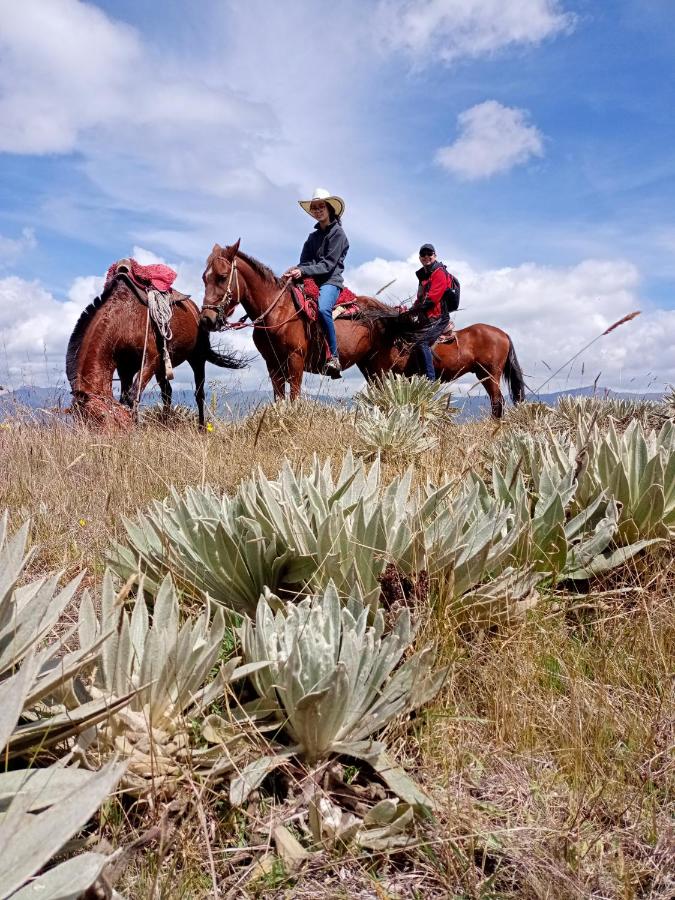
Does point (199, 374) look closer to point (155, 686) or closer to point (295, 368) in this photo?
point (295, 368)

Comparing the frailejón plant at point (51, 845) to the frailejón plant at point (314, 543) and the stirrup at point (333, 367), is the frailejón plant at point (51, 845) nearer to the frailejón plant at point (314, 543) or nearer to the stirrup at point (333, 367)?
the frailejón plant at point (314, 543)

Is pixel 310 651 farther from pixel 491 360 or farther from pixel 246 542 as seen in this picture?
pixel 491 360

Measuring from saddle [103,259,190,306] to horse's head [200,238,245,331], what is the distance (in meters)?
0.55

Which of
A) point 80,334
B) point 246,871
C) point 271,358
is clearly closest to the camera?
point 246,871

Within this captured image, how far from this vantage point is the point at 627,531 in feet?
8.63

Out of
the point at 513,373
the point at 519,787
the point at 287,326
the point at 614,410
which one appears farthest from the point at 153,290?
the point at 519,787

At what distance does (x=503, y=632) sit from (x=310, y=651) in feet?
2.91

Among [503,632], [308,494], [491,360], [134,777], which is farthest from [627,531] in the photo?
[491,360]

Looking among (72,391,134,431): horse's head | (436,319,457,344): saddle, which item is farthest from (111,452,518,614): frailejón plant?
(436,319,457,344): saddle

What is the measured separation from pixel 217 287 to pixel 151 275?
37.4 inches

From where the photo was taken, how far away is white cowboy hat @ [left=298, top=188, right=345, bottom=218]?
9391 millimetres

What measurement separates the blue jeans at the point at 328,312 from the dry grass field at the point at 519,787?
7.32 m

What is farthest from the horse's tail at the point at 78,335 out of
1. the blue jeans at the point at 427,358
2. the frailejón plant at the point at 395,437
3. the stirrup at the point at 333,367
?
the blue jeans at the point at 427,358

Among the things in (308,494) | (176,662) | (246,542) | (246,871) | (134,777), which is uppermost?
(308,494)
